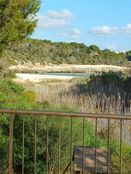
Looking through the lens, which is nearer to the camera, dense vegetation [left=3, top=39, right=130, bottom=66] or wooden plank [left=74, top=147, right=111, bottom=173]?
wooden plank [left=74, top=147, right=111, bottom=173]

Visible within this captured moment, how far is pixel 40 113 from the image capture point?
6.60 meters

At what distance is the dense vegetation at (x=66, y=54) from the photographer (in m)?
96.2

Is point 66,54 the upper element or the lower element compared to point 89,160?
upper

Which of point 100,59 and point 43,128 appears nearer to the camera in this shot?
Answer: point 43,128

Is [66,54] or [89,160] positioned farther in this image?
[66,54]

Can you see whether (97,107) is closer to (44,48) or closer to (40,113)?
(40,113)

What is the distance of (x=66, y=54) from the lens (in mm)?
103062

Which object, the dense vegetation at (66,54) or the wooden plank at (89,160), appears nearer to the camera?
the wooden plank at (89,160)

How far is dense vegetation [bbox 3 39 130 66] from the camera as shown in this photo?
316ft

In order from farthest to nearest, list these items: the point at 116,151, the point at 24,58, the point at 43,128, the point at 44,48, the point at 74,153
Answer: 1. the point at 44,48
2. the point at 24,58
3. the point at 116,151
4. the point at 43,128
5. the point at 74,153

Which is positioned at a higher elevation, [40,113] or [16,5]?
[16,5]

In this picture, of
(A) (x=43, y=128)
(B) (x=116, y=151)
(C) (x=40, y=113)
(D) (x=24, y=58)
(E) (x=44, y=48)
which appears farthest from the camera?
(E) (x=44, y=48)

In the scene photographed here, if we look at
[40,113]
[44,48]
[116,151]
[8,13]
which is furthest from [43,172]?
[44,48]

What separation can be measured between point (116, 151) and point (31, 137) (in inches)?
71.0
